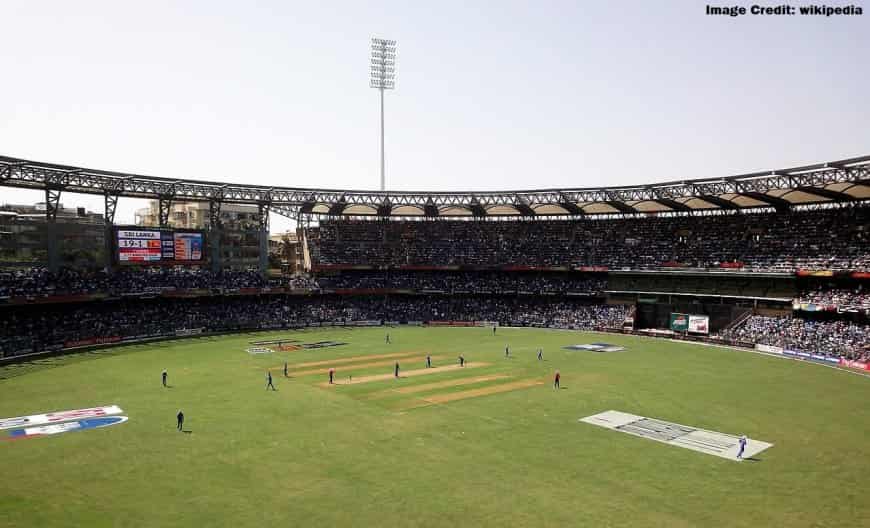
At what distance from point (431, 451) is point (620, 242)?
60666 mm

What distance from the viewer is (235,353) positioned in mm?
51094

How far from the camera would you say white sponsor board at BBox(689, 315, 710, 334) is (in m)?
62.9

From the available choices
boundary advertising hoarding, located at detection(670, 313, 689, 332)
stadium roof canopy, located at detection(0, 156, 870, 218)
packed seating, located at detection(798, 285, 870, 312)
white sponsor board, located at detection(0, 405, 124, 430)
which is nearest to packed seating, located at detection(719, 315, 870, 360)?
packed seating, located at detection(798, 285, 870, 312)

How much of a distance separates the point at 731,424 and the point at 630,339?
34363 mm

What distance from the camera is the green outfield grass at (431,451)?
18.7 m

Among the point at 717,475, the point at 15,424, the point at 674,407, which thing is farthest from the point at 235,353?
the point at 717,475

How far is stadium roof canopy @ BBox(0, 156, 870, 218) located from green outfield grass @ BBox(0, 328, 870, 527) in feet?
61.4

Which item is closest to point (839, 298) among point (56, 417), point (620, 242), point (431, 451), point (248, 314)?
point (620, 242)

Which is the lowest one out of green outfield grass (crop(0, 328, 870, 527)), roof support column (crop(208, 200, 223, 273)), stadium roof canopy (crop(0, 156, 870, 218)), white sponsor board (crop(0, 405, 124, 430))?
white sponsor board (crop(0, 405, 124, 430))

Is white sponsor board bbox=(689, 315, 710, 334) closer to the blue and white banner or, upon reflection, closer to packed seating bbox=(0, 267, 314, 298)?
packed seating bbox=(0, 267, 314, 298)

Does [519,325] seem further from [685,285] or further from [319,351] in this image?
[319,351]

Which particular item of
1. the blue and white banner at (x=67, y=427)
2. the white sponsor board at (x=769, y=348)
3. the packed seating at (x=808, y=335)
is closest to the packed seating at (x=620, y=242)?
the packed seating at (x=808, y=335)

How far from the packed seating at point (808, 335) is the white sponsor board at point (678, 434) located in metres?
28.7

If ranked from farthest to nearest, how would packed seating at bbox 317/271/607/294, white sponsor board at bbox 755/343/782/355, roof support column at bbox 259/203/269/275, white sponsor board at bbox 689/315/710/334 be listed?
1. packed seating at bbox 317/271/607/294
2. roof support column at bbox 259/203/269/275
3. white sponsor board at bbox 689/315/710/334
4. white sponsor board at bbox 755/343/782/355
